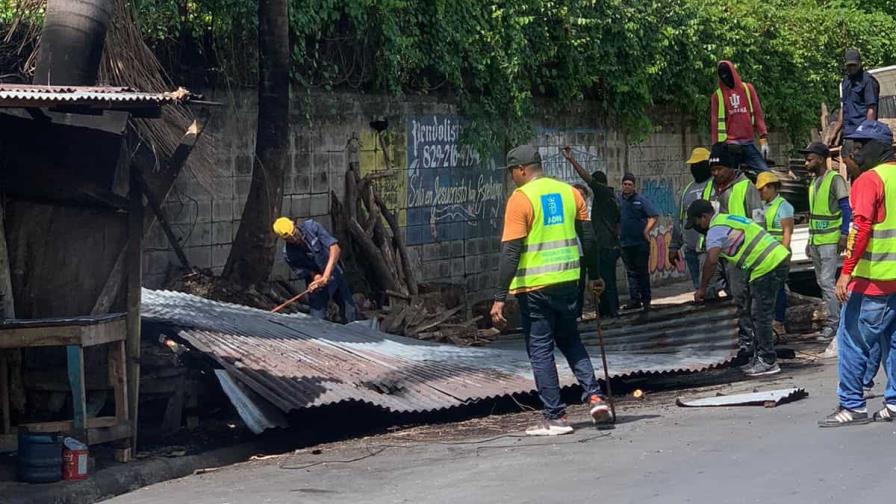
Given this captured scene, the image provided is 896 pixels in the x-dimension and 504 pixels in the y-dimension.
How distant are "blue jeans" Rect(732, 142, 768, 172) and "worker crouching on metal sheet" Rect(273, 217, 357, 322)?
468 centimetres

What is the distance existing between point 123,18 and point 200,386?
3.48m

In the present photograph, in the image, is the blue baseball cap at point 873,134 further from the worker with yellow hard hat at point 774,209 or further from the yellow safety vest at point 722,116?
the yellow safety vest at point 722,116

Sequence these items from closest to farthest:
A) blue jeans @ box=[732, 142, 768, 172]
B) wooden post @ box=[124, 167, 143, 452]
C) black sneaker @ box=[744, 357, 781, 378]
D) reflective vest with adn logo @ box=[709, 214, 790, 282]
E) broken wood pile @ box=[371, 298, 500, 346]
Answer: wooden post @ box=[124, 167, 143, 452]
reflective vest with adn logo @ box=[709, 214, 790, 282]
black sneaker @ box=[744, 357, 781, 378]
broken wood pile @ box=[371, 298, 500, 346]
blue jeans @ box=[732, 142, 768, 172]

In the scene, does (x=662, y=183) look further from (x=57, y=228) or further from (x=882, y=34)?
(x=57, y=228)

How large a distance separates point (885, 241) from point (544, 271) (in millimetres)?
2097

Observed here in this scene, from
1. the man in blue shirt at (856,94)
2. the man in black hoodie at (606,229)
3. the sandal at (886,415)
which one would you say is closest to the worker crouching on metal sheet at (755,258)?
the sandal at (886,415)

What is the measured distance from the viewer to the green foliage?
13.8 m

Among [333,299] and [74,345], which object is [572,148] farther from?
[74,345]

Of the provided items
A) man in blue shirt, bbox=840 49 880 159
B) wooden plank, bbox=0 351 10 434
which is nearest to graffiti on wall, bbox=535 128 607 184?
man in blue shirt, bbox=840 49 880 159

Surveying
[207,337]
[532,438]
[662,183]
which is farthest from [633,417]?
[662,183]

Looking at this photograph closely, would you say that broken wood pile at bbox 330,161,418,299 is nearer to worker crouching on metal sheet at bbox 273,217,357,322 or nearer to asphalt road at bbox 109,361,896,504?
worker crouching on metal sheet at bbox 273,217,357,322

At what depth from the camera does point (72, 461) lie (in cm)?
826

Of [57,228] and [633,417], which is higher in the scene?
[57,228]

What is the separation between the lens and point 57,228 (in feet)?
30.6
